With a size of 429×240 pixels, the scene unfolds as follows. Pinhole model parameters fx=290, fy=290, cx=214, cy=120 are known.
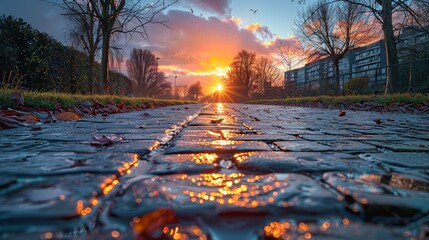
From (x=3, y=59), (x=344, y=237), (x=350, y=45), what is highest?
(x=350, y=45)

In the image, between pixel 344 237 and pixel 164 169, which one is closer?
pixel 344 237

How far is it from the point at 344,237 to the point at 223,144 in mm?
1408

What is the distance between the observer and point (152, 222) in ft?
2.43

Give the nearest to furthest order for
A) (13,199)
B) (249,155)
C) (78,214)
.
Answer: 1. (78,214)
2. (13,199)
3. (249,155)

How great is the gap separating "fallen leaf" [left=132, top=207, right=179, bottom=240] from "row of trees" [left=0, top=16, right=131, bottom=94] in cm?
849

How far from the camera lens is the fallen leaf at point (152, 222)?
68cm

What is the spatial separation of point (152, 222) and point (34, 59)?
11.7m

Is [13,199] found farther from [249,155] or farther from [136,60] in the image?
[136,60]

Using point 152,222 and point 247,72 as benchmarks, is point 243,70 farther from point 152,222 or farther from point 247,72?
point 152,222

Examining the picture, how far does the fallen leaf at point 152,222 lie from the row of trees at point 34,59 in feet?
27.8

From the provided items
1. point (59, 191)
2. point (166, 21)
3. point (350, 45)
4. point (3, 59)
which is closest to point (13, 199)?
point (59, 191)

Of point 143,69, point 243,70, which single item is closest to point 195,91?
point 243,70

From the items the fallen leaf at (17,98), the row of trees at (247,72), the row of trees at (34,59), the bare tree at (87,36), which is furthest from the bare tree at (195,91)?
the fallen leaf at (17,98)

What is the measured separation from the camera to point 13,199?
2.92ft
